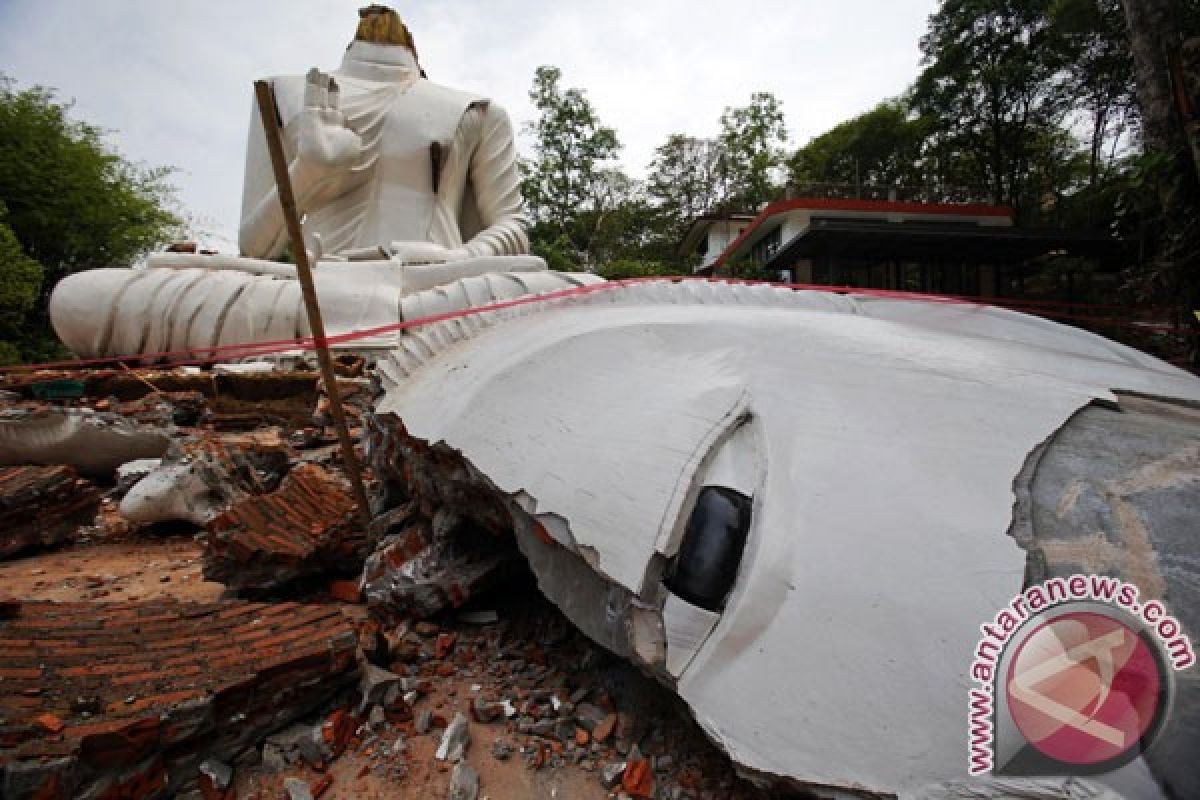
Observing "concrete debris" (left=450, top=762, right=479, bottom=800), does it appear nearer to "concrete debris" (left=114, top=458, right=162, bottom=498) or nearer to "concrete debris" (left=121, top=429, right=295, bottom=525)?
"concrete debris" (left=121, top=429, right=295, bottom=525)

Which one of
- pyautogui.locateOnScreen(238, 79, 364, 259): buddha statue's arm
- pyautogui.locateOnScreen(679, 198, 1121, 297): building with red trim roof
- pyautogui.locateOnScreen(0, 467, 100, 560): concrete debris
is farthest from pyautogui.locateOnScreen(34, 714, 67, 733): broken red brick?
pyautogui.locateOnScreen(679, 198, 1121, 297): building with red trim roof

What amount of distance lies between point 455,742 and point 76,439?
106 inches

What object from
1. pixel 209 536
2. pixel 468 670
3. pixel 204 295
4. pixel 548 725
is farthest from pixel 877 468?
pixel 204 295

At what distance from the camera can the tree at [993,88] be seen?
1329 cm

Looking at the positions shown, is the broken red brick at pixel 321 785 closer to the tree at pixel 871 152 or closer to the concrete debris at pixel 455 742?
the concrete debris at pixel 455 742

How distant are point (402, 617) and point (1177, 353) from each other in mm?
5291

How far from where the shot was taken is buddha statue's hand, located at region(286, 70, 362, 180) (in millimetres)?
3764

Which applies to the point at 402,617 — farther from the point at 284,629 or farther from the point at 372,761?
the point at 372,761

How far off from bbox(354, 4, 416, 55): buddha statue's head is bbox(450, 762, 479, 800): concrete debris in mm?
6085

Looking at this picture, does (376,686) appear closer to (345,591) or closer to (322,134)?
(345,591)

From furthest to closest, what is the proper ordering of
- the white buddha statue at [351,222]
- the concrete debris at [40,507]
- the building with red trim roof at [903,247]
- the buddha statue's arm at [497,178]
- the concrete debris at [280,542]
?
the building with red trim roof at [903,247] → the buddha statue's arm at [497,178] → the white buddha statue at [351,222] → the concrete debris at [40,507] → the concrete debris at [280,542]

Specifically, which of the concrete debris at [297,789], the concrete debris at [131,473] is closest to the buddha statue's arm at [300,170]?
the concrete debris at [131,473]

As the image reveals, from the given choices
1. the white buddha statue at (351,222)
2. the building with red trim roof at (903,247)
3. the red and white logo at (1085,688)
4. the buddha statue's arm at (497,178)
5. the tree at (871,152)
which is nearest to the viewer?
the red and white logo at (1085,688)

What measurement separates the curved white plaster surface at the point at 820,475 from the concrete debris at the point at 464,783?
476 millimetres
